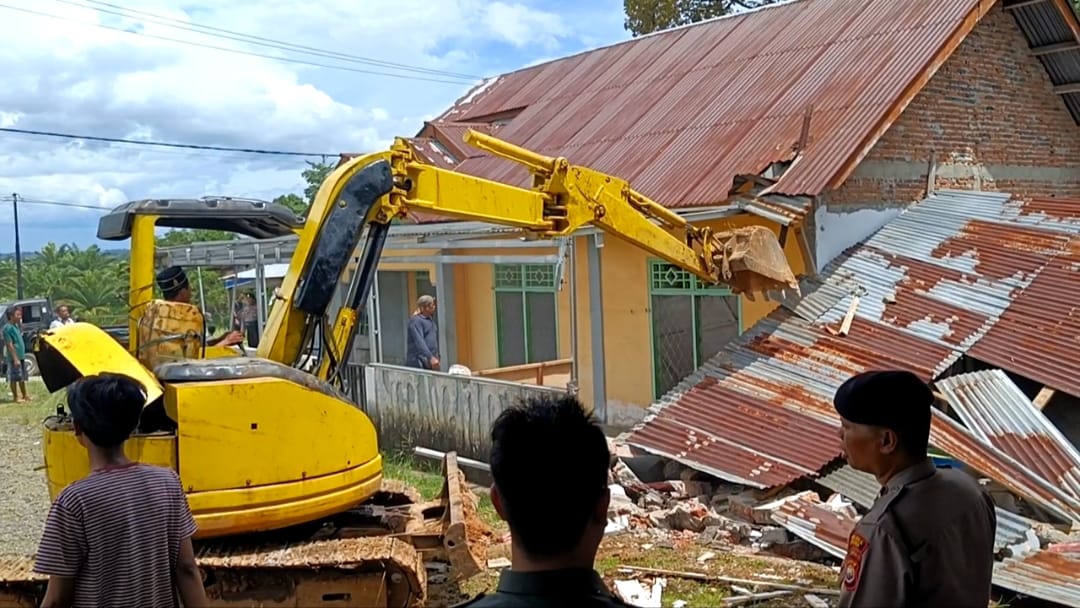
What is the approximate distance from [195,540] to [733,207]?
788cm

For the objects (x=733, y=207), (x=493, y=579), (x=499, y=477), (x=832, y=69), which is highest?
(x=832, y=69)

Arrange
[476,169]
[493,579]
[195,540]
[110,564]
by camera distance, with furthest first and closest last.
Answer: [476,169] < [493,579] < [195,540] < [110,564]

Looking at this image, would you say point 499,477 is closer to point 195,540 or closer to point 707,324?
point 195,540

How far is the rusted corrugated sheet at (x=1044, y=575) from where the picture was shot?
617 cm

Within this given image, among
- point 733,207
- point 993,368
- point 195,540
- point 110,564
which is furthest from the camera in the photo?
point 733,207

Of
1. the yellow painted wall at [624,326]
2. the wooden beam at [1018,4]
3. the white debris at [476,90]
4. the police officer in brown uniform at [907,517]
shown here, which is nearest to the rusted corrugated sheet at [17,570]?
the police officer in brown uniform at [907,517]

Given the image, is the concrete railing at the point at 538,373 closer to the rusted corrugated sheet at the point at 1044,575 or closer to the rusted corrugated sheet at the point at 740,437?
the rusted corrugated sheet at the point at 740,437

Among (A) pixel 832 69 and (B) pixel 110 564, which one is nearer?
(B) pixel 110 564

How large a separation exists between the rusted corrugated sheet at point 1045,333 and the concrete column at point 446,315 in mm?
8875

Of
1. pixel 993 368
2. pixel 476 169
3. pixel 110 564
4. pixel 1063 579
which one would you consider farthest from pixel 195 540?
pixel 476 169

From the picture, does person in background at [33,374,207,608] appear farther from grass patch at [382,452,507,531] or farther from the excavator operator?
grass patch at [382,452,507,531]

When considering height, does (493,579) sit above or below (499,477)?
below

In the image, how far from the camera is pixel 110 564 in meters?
3.44

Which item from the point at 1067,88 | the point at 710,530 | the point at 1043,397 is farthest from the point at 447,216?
the point at 1067,88
